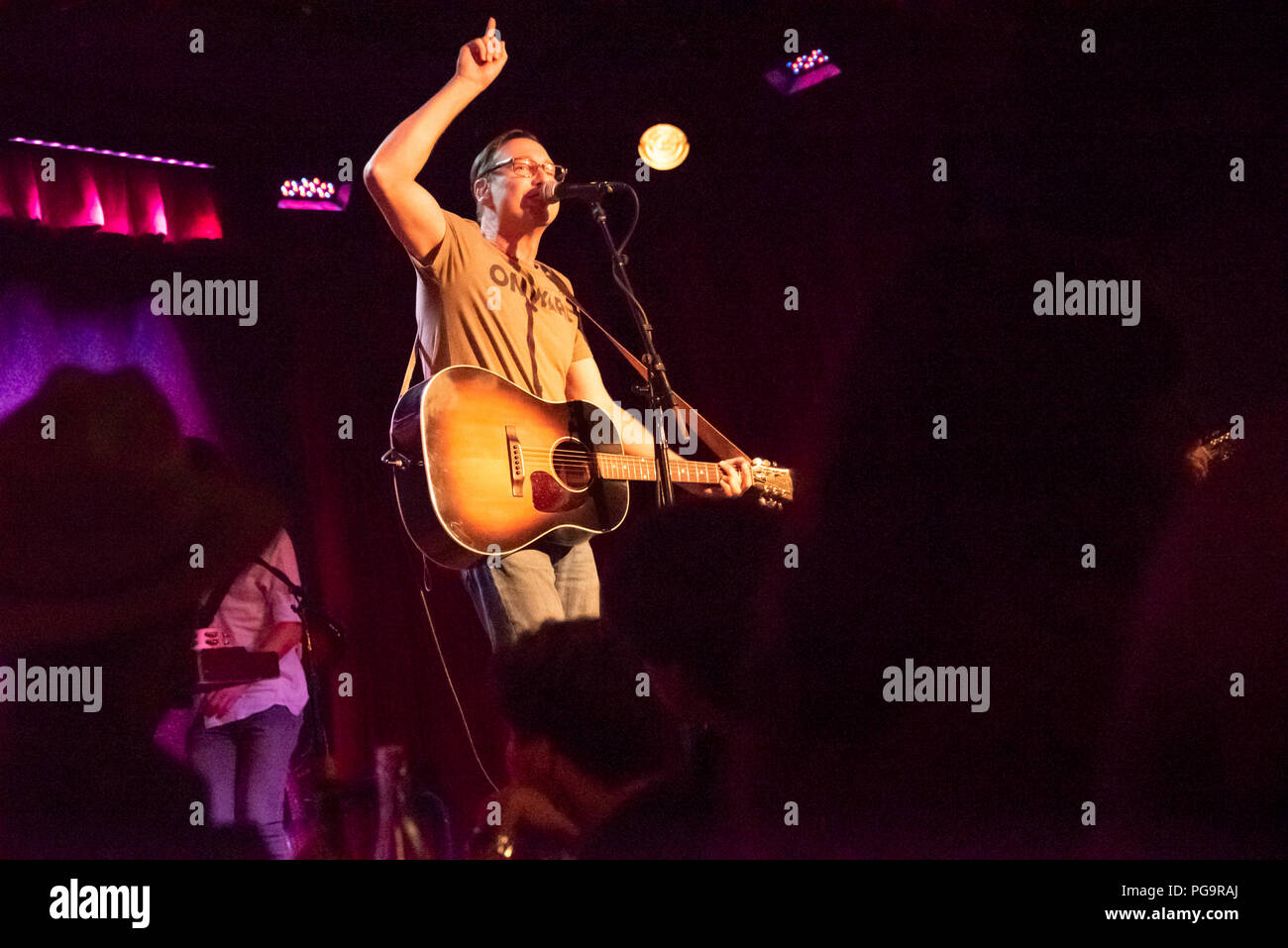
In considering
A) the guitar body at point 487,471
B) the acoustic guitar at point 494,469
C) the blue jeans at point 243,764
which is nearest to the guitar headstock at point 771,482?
the acoustic guitar at point 494,469

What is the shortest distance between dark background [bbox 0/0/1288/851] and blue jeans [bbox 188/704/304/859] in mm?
460

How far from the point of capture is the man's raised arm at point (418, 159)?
2982 millimetres

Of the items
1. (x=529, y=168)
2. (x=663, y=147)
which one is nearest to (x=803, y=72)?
(x=663, y=147)

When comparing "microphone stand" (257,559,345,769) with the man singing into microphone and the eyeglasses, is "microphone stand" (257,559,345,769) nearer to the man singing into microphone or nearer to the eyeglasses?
the man singing into microphone

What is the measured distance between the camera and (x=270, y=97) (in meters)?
4.30

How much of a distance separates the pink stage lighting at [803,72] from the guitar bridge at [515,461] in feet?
7.30

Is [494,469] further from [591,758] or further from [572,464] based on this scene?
[591,758]

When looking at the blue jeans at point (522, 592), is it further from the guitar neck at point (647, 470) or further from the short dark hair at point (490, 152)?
the short dark hair at point (490, 152)

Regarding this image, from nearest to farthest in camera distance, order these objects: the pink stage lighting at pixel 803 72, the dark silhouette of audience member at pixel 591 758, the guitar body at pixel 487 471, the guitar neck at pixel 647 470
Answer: the dark silhouette of audience member at pixel 591 758 → the guitar body at pixel 487 471 → the guitar neck at pixel 647 470 → the pink stage lighting at pixel 803 72

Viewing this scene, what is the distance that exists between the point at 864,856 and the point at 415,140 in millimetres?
2499

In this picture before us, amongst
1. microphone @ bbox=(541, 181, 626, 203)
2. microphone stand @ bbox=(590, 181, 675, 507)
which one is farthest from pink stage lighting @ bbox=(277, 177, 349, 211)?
microphone stand @ bbox=(590, 181, 675, 507)

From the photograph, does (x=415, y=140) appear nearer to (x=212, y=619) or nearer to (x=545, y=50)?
(x=545, y=50)
